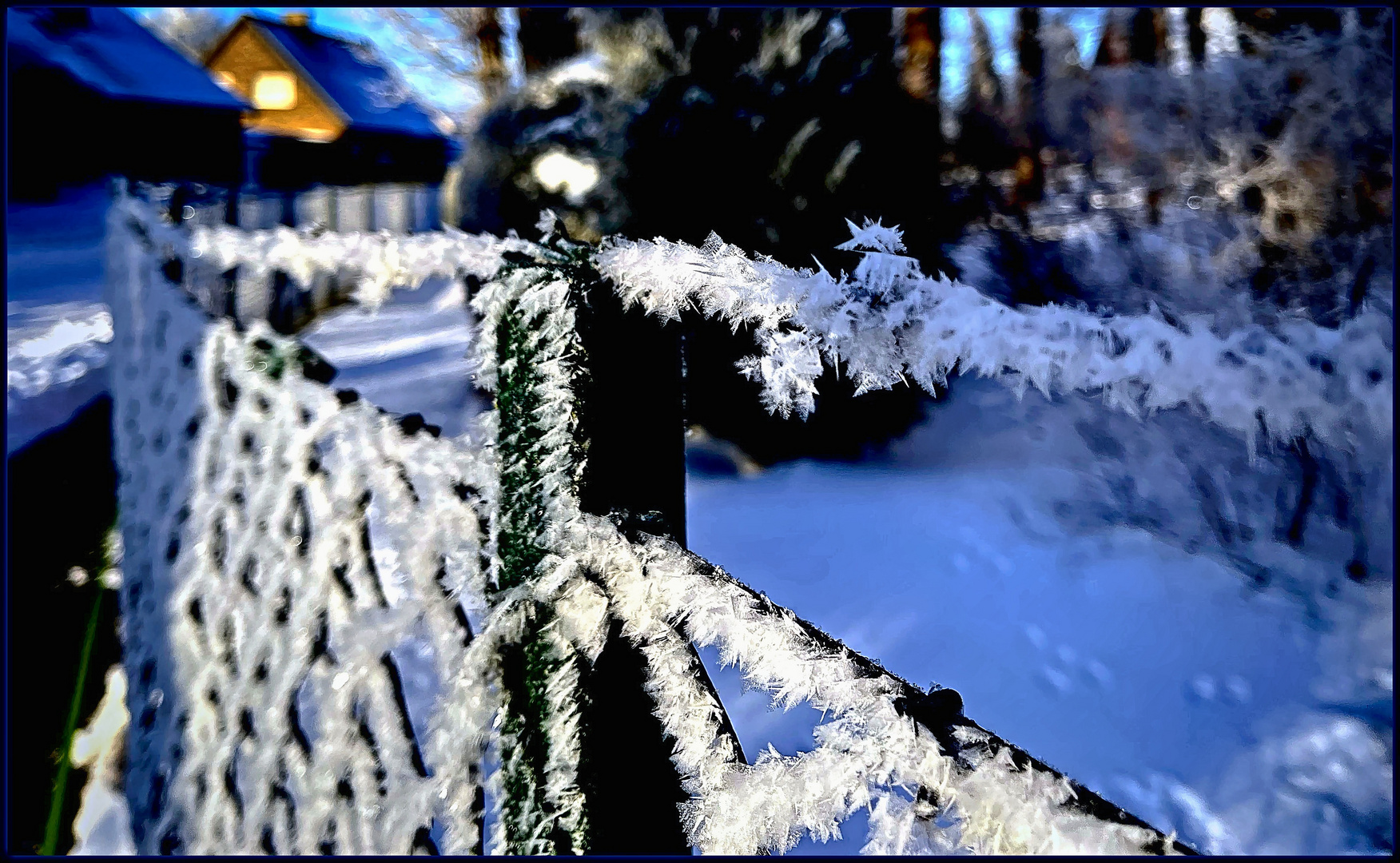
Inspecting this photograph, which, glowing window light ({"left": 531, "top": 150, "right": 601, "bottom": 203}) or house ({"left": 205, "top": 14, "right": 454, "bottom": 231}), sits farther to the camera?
house ({"left": 205, "top": 14, "right": 454, "bottom": 231})

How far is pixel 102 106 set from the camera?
50.3 feet

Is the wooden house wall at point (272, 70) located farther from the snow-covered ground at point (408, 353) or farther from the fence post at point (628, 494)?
the fence post at point (628, 494)

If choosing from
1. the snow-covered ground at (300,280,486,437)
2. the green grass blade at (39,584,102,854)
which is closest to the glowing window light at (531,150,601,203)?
the snow-covered ground at (300,280,486,437)

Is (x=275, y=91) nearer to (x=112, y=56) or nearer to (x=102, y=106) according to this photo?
(x=112, y=56)

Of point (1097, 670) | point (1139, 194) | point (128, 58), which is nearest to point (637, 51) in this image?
point (1139, 194)

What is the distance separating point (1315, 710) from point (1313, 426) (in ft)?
15.3

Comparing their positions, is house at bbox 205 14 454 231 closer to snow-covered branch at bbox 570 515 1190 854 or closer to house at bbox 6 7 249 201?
house at bbox 6 7 249 201

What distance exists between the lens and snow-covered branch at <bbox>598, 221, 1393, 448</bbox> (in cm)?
48

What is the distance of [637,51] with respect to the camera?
575cm

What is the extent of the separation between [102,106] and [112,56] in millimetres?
1273

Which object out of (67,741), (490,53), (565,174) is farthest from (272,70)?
(67,741)

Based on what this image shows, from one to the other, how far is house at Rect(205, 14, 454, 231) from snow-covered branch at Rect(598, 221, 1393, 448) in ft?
88.3

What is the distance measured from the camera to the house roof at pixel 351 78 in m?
26.7

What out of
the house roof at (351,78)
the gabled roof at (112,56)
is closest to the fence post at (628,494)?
the gabled roof at (112,56)
